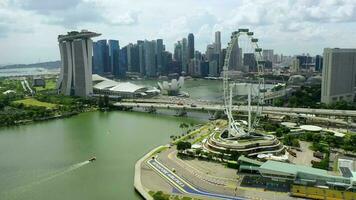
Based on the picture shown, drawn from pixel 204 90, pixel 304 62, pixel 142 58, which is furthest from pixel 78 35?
pixel 304 62

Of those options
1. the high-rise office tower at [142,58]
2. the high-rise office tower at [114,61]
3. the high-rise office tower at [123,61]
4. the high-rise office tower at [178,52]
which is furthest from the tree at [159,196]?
the high-rise office tower at [178,52]

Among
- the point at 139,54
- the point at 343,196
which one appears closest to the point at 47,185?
the point at 343,196

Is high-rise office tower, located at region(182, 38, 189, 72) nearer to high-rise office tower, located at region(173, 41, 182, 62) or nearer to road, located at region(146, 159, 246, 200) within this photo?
high-rise office tower, located at region(173, 41, 182, 62)

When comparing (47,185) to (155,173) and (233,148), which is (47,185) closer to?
(155,173)

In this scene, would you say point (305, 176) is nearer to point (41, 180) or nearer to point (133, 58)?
→ point (41, 180)

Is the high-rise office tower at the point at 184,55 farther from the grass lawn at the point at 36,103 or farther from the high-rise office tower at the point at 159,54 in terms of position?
the grass lawn at the point at 36,103

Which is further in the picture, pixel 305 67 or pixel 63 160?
pixel 305 67
